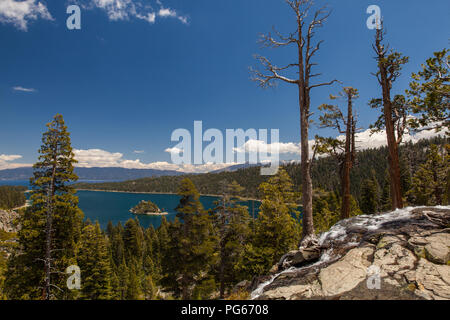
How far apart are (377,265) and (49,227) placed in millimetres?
15163

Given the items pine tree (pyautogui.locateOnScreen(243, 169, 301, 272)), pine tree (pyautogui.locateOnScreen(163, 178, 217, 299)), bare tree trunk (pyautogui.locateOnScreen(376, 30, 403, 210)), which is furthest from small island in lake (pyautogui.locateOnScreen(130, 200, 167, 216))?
bare tree trunk (pyautogui.locateOnScreen(376, 30, 403, 210))

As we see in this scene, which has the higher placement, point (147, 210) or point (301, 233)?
point (301, 233)

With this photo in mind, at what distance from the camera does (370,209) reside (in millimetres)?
42500

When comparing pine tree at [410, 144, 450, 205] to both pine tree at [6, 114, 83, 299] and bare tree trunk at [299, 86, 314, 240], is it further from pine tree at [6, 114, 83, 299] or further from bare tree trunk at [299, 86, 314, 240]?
pine tree at [6, 114, 83, 299]

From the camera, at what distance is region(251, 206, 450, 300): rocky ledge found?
370 cm

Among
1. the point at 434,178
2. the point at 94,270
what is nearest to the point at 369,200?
the point at 434,178

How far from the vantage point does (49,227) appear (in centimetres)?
1148

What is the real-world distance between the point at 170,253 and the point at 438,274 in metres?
17.2

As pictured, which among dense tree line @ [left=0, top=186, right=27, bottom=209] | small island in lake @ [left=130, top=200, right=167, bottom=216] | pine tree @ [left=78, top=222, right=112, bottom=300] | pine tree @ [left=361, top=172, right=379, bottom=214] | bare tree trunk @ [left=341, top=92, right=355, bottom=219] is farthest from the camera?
small island in lake @ [left=130, top=200, right=167, bottom=216]

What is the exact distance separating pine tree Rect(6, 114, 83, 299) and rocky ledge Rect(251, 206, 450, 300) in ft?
43.4

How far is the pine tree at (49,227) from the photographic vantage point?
12016mm

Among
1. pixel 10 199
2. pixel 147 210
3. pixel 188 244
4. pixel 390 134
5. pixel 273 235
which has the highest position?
pixel 390 134

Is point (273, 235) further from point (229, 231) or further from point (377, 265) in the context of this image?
point (377, 265)
